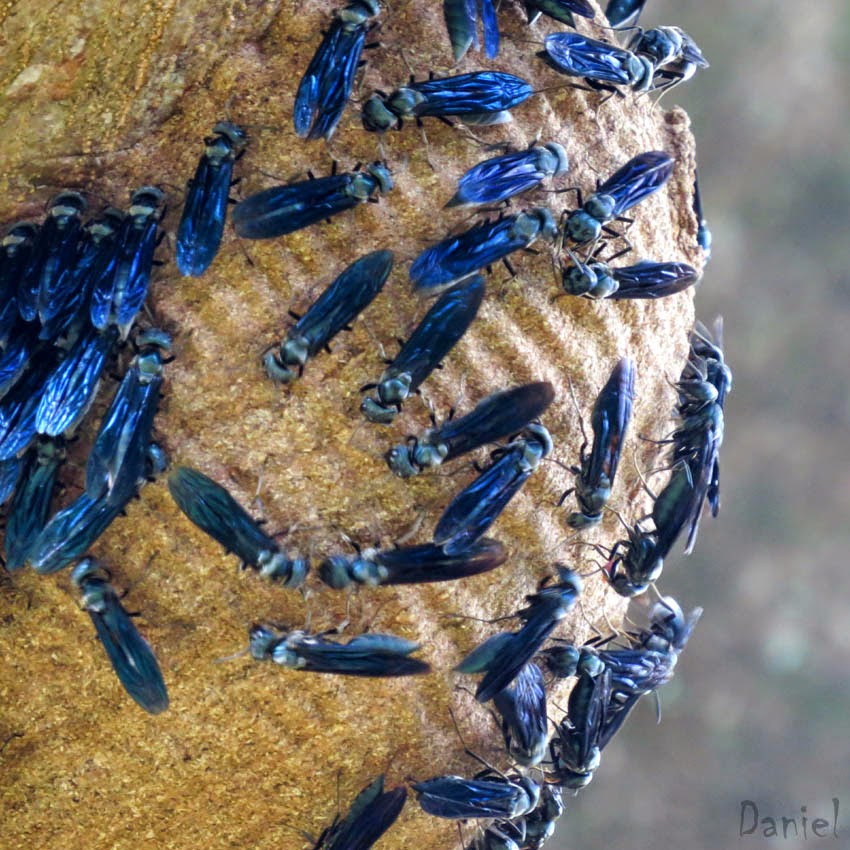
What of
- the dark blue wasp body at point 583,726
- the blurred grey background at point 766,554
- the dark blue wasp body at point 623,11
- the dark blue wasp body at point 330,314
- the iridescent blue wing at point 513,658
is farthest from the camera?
the blurred grey background at point 766,554

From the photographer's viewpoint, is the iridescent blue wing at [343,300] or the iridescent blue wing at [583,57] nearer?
the iridescent blue wing at [343,300]

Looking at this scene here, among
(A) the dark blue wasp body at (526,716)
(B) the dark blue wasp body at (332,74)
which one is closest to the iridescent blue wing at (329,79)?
(B) the dark blue wasp body at (332,74)

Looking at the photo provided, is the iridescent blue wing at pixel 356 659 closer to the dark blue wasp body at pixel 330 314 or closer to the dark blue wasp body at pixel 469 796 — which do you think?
the dark blue wasp body at pixel 469 796

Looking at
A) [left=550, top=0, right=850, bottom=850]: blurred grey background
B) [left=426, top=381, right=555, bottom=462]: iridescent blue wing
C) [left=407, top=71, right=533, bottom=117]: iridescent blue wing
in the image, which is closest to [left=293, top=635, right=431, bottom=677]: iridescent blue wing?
[left=426, top=381, right=555, bottom=462]: iridescent blue wing

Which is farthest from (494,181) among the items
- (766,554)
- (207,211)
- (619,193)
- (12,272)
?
(766,554)

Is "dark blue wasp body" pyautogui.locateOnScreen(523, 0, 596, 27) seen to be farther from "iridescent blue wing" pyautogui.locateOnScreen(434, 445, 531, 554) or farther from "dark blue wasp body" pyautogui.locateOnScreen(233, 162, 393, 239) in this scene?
"iridescent blue wing" pyautogui.locateOnScreen(434, 445, 531, 554)

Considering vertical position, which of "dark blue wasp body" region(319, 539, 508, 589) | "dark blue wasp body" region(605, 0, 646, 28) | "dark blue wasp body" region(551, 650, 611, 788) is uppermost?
"dark blue wasp body" region(605, 0, 646, 28)

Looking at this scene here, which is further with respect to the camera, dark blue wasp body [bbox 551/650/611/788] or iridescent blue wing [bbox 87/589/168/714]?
dark blue wasp body [bbox 551/650/611/788]
